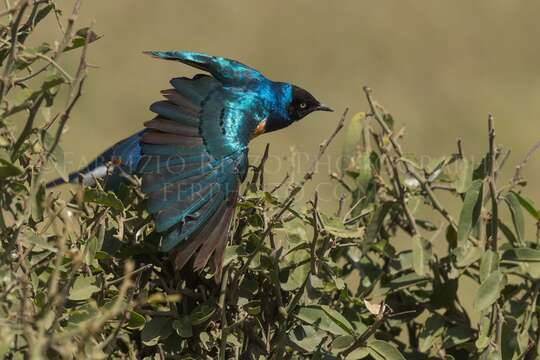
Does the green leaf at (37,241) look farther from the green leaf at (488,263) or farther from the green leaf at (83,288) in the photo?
the green leaf at (488,263)

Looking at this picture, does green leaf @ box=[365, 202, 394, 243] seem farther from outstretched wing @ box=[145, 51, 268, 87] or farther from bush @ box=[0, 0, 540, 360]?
outstretched wing @ box=[145, 51, 268, 87]

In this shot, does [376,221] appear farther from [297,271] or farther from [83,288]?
[83,288]

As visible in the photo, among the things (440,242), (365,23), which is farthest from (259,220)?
(365,23)

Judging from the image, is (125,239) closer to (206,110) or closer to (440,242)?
(206,110)

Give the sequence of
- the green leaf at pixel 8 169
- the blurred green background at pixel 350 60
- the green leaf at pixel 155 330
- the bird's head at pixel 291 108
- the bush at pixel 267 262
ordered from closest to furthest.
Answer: the green leaf at pixel 8 169, the bush at pixel 267 262, the green leaf at pixel 155 330, the bird's head at pixel 291 108, the blurred green background at pixel 350 60

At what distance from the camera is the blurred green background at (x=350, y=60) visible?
8.88 m

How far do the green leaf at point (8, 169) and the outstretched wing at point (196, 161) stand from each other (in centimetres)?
66

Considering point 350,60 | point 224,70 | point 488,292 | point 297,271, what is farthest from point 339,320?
point 350,60

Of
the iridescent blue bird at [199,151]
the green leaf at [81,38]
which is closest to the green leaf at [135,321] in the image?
the iridescent blue bird at [199,151]

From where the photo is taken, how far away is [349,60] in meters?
10.5

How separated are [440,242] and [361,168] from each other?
3316 millimetres

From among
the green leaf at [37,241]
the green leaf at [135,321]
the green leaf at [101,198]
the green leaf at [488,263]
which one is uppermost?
the green leaf at [101,198]

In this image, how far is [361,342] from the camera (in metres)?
2.80

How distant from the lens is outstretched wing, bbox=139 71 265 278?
3.10m
